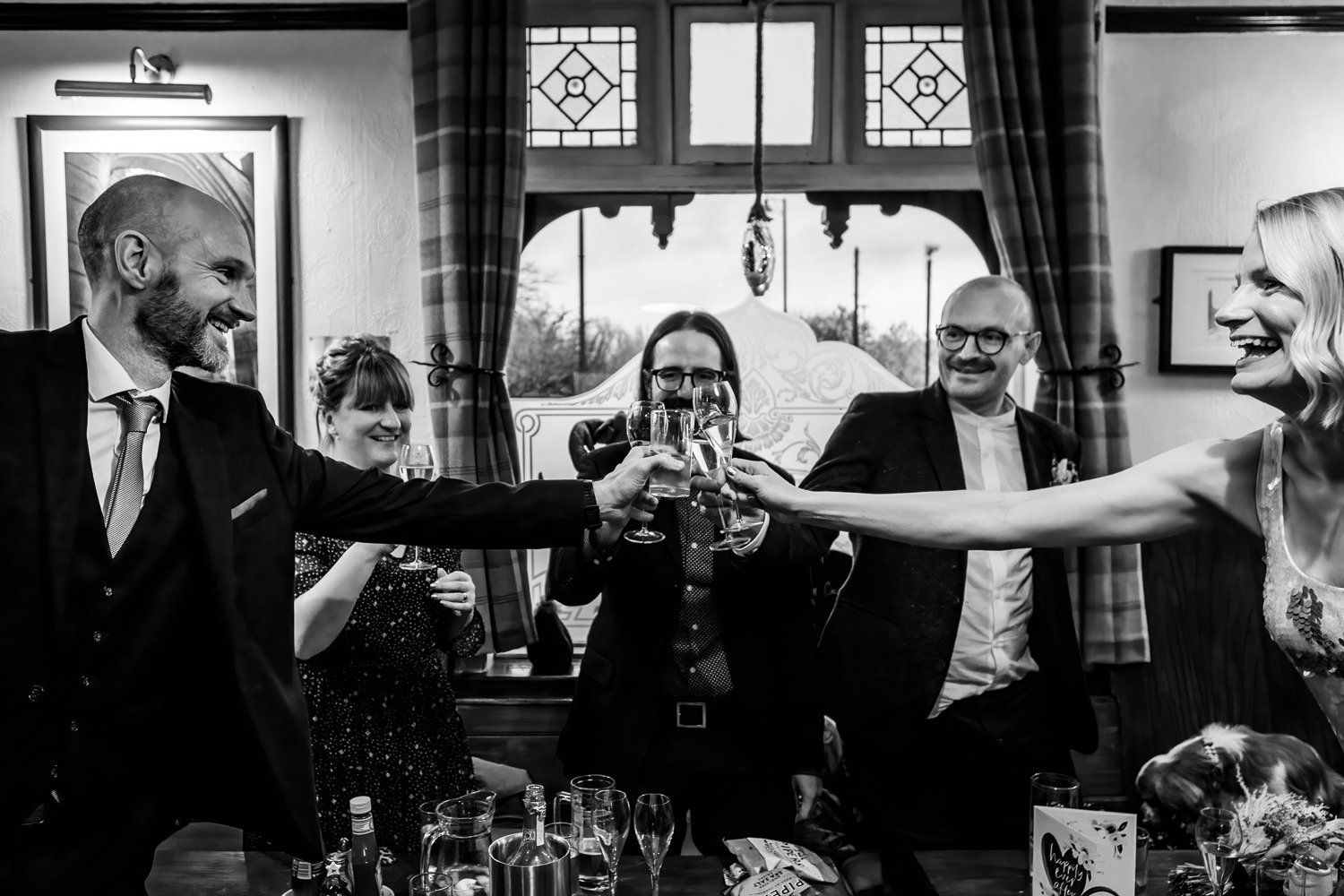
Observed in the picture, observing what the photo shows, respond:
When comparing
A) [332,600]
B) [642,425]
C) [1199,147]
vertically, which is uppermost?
[1199,147]

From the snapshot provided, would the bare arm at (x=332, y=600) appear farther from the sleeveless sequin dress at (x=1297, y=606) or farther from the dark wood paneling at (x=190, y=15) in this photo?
the dark wood paneling at (x=190, y=15)

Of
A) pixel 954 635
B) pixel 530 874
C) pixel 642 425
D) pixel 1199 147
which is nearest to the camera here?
pixel 530 874

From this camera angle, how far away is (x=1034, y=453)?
2.71 metres

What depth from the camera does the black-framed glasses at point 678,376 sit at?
2545 mm

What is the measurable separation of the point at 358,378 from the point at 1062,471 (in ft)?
6.09

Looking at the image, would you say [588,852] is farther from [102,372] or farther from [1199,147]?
[1199,147]

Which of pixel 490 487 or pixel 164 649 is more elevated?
pixel 490 487

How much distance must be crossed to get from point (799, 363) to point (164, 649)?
8.37 feet

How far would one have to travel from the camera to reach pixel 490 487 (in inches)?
80.6

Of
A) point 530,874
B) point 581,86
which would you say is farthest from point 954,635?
point 581,86

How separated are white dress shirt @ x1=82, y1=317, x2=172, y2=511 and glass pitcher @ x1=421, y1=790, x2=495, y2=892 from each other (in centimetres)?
74

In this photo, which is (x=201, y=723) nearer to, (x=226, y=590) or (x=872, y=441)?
(x=226, y=590)

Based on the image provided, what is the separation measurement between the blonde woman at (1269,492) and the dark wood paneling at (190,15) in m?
2.55

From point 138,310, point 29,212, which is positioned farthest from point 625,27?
point 138,310
